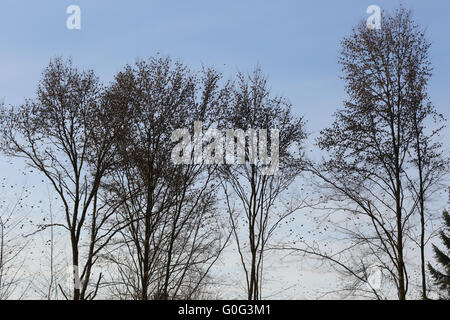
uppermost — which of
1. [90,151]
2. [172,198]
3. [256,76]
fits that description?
[256,76]

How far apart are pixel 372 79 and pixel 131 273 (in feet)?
32.1

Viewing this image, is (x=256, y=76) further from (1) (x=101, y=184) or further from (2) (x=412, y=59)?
(1) (x=101, y=184)

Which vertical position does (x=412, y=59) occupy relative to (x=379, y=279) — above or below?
above

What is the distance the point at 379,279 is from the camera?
15.0 metres

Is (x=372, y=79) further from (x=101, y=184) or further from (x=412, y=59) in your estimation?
(x=101, y=184)

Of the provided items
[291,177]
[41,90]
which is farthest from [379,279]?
[41,90]

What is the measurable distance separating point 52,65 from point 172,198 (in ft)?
20.6

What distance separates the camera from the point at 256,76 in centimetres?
1894
